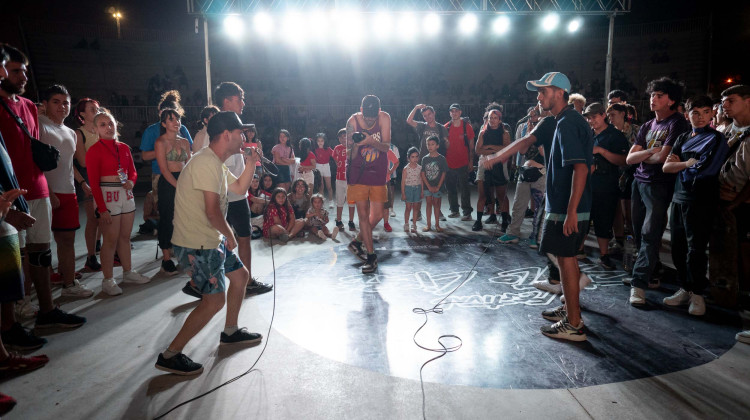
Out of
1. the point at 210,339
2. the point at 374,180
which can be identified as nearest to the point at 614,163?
the point at 374,180

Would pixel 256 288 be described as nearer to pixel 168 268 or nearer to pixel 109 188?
pixel 168 268

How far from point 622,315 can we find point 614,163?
1749 mm

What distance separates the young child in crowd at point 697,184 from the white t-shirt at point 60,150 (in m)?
5.26

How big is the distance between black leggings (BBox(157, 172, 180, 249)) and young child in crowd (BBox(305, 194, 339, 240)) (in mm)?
2249

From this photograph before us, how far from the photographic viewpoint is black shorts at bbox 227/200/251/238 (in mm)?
3668

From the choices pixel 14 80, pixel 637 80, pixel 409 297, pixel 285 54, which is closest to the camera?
pixel 14 80

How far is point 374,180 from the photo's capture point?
187 inches

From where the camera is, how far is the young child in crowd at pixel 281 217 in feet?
21.1

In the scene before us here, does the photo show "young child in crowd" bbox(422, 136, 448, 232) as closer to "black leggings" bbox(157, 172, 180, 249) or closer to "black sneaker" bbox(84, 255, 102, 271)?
"black leggings" bbox(157, 172, 180, 249)

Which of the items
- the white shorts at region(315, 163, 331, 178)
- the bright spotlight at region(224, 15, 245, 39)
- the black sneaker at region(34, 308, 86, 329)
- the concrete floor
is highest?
the bright spotlight at region(224, 15, 245, 39)

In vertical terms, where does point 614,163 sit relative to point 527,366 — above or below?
above

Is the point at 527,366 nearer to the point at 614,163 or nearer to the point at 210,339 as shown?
the point at 210,339

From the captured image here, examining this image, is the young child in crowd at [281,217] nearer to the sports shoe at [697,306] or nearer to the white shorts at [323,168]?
the white shorts at [323,168]

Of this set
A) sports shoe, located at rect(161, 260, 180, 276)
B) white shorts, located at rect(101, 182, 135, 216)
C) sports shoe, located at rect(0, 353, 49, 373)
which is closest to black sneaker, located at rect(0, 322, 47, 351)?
sports shoe, located at rect(0, 353, 49, 373)
